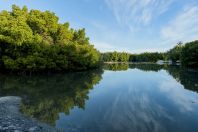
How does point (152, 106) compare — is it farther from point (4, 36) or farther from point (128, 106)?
point (4, 36)

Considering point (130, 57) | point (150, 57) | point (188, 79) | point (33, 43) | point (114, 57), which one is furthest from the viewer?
point (130, 57)

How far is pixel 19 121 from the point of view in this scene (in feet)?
32.5

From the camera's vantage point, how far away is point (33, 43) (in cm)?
3403

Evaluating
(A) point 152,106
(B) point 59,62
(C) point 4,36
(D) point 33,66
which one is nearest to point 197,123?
(A) point 152,106

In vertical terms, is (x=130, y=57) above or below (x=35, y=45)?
below

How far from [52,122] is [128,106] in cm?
655

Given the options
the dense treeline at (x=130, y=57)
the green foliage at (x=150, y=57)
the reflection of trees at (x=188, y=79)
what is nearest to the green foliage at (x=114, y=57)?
the dense treeline at (x=130, y=57)

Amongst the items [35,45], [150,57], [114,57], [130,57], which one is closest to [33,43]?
[35,45]

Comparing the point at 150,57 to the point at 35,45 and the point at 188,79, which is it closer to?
the point at 188,79

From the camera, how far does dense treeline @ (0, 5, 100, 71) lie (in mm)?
31719

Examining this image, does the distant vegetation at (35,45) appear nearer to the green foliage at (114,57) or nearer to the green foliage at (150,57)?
the green foliage at (114,57)

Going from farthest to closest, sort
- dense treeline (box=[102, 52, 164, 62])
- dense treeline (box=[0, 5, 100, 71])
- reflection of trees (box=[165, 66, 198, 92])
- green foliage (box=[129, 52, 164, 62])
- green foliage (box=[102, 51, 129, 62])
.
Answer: green foliage (box=[129, 52, 164, 62])
dense treeline (box=[102, 52, 164, 62])
green foliage (box=[102, 51, 129, 62])
dense treeline (box=[0, 5, 100, 71])
reflection of trees (box=[165, 66, 198, 92])

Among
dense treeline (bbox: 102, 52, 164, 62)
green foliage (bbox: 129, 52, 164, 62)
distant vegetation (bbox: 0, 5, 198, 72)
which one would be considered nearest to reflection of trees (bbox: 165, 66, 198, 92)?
distant vegetation (bbox: 0, 5, 198, 72)

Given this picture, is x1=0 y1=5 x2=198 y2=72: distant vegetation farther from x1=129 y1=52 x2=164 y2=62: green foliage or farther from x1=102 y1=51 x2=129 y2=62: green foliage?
x1=129 y1=52 x2=164 y2=62: green foliage
